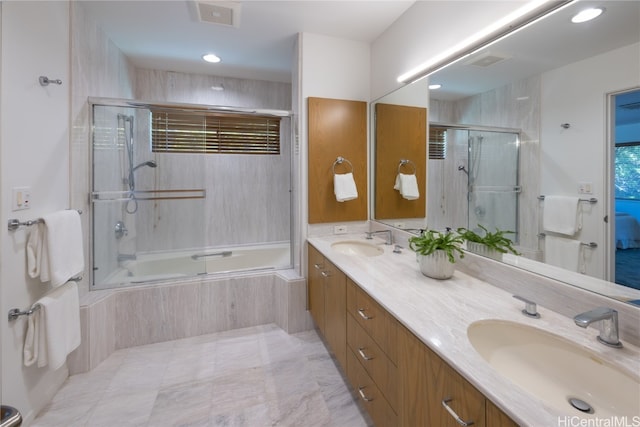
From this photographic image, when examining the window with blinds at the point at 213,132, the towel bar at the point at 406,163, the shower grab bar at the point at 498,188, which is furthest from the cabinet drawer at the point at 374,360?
the window with blinds at the point at 213,132

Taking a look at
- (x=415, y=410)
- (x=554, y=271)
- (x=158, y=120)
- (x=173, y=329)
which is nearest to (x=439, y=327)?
(x=415, y=410)

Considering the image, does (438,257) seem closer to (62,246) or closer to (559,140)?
(559,140)

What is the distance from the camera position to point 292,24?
2.21 meters

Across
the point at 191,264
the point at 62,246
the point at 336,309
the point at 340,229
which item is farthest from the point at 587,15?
the point at 191,264

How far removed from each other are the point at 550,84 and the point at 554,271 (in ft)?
2.49

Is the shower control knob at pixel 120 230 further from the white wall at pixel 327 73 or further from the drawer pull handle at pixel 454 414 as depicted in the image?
the drawer pull handle at pixel 454 414

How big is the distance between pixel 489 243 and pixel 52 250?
233cm

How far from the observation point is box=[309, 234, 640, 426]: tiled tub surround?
66 cm

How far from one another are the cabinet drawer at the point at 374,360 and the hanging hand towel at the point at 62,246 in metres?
1.64

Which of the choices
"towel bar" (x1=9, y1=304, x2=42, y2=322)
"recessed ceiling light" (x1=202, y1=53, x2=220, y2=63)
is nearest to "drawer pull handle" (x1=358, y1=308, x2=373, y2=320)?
"towel bar" (x1=9, y1=304, x2=42, y2=322)

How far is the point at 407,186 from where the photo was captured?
2166mm

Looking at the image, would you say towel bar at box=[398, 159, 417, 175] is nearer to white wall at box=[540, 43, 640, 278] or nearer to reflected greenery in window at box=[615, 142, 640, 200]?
white wall at box=[540, 43, 640, 278]

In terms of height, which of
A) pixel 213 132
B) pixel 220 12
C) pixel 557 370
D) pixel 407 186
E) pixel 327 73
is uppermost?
pixel 220 12

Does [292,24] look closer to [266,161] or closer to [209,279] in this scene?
[266,161]
